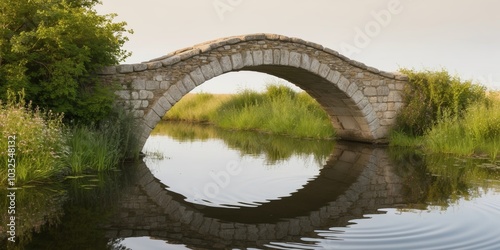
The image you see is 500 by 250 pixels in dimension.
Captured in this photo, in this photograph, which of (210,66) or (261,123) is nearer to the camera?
(210,66)

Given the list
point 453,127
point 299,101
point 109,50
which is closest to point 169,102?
point 109,50

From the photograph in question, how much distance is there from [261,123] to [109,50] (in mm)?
7752

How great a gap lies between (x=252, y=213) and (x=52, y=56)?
185 inches

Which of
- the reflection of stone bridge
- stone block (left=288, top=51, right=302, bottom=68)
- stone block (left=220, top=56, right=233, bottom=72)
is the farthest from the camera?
stone block (left=288, top=51, right=302, bottom=68)

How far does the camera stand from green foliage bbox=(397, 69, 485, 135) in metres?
12.8

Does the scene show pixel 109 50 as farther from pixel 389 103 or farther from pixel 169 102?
pixel 389 103

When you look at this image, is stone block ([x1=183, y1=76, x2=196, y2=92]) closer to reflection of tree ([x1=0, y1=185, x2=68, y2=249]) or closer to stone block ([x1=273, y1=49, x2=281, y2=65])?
stone block ([x1=273, y1=49, x2=281, y2=65])

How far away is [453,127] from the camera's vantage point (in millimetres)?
11398

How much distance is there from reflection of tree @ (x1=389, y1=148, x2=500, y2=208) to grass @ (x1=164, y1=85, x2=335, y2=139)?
162 inches

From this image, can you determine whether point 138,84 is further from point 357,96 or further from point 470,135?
point 470,135

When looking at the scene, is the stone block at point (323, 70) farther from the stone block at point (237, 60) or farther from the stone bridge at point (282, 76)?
the stone block at point (237, 60)

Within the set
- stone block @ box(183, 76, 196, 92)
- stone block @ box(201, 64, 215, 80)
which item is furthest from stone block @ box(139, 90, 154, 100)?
stone block @ box(201, 64, 215, 80)

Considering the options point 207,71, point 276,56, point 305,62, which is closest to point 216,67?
point 207,71

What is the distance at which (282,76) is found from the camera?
527 inches
